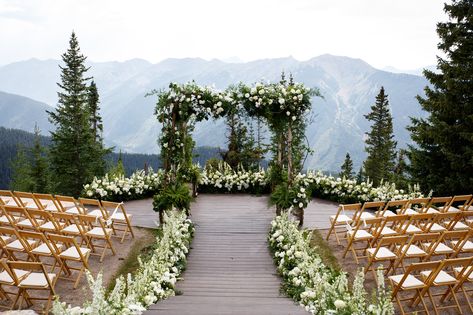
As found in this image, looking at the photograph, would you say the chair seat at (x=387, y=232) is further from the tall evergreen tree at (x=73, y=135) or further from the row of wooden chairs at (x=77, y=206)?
the tall evergreen tree at (x=73, y=135)

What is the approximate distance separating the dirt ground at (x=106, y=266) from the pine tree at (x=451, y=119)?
35.3 feet

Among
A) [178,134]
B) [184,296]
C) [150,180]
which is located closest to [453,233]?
[184,296]

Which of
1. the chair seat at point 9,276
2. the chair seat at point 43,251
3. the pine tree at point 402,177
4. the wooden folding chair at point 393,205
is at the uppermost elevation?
the wooden folding chair at point 393,205

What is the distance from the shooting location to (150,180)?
13.4 meters

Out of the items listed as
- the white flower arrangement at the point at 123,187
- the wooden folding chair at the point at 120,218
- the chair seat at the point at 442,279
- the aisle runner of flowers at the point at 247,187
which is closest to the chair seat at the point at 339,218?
the wooden folding chair at the point at 120,218

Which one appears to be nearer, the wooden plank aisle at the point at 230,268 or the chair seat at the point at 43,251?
the wooden plank aisle at the point at 230,268

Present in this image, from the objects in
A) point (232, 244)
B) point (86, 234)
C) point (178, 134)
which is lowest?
point (232, 244)

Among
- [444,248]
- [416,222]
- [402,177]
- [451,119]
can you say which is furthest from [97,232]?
[402,177]

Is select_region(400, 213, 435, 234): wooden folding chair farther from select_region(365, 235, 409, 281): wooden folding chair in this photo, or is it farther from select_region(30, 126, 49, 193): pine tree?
select_region(30, 126, 49, 193): pine tree

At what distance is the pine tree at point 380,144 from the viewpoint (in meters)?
41.0

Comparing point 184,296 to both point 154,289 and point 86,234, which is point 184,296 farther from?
point 86,234

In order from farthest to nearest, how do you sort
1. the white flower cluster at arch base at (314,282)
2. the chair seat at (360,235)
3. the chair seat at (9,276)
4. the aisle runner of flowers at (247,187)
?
1. the aisle runner of flowers at (247,187)
2. the chair seat at (360,235)
3. the chair seat at (9,276)
4. the white flower cluster at arch base at (314,282)

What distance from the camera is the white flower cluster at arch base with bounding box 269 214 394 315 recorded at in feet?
15.8

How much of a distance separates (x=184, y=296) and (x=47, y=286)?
1.88m
